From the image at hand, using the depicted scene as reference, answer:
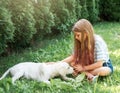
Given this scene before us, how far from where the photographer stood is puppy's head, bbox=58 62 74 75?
226 inches

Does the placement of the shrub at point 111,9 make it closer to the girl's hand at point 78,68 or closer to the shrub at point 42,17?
the shrub at point 42,17

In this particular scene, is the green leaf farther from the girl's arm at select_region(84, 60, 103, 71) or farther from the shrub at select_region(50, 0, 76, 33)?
the shrub at select_region(50, 0, 76, 33)

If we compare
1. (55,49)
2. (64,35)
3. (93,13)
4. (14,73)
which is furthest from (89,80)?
(93,13)

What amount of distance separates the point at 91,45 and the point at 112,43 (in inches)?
117

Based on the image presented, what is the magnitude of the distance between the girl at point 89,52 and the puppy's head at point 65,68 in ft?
0.39

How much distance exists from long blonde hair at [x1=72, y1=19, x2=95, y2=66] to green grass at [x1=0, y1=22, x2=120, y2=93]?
0.39m

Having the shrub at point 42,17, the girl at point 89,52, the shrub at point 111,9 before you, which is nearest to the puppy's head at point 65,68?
the girl at point 89,52

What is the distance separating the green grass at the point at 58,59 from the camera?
5.19m

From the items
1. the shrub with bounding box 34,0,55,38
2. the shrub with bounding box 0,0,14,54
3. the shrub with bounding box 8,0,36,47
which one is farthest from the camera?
the shrub with bounding box 34,0,55,38

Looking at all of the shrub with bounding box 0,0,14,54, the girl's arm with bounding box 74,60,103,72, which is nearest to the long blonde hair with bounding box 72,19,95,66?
the girl's arm with bounding box 74,60,103,72

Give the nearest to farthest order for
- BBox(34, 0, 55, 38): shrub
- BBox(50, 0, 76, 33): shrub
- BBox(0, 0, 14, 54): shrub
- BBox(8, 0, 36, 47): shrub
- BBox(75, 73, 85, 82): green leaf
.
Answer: BBox(75, 73, 85, 82): green leaf → BBox(0, 0, 14, 54): shrub → BBox(8, 0, 36, 47): shrub → BBox(34, 0, 55, 38): shrub → BBox(50, 0, 76, 33): shrub

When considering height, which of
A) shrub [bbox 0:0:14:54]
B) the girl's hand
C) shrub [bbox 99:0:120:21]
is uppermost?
shrub [bbox 0:0:14:54]

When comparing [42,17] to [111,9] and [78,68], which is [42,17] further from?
[111,9]

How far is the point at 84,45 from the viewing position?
18.8 ft
